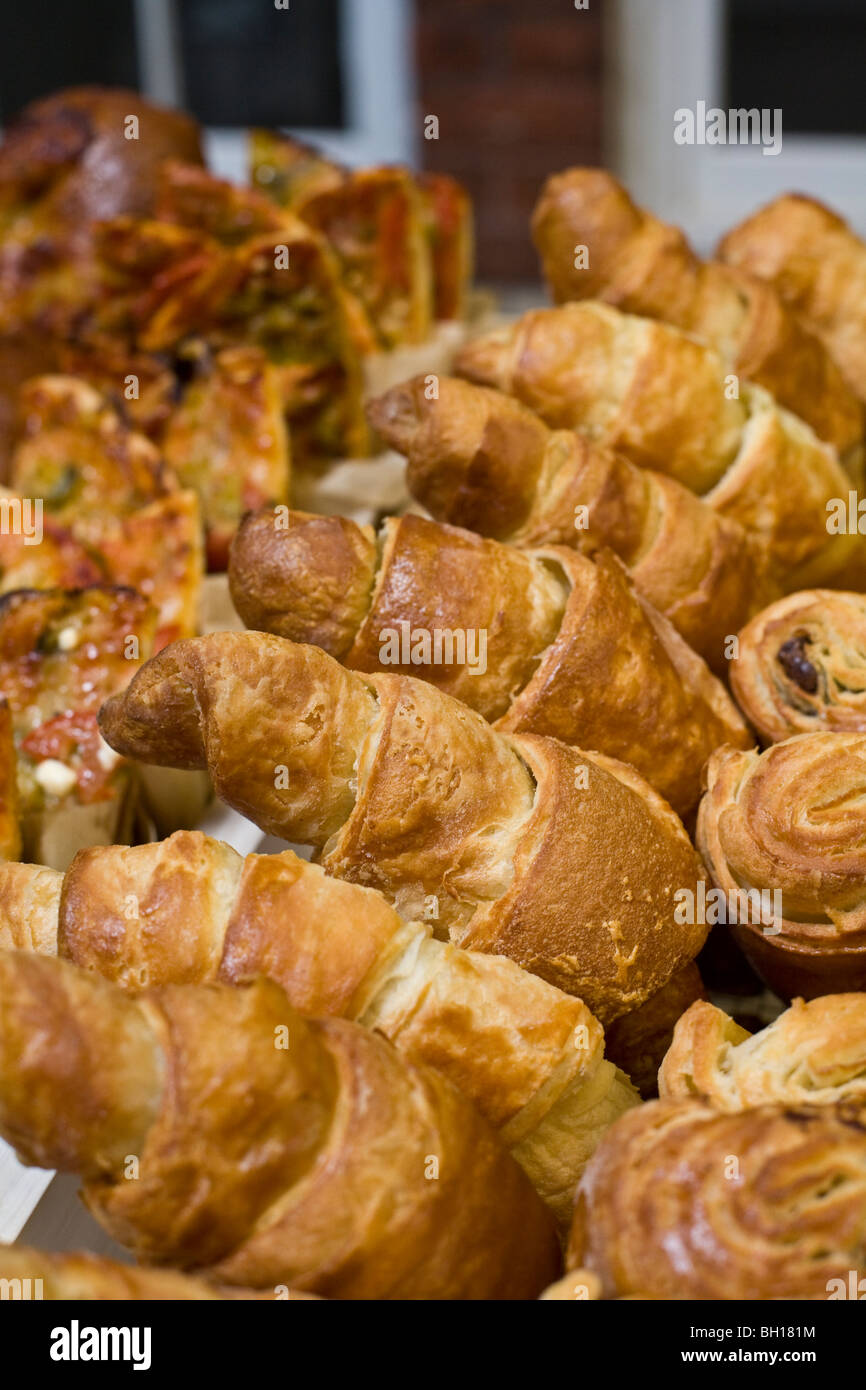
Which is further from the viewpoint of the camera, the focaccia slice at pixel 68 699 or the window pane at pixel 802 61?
the window pane at pixel 802 61

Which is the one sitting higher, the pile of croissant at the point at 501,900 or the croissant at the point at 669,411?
the croissant at the point at 669,411

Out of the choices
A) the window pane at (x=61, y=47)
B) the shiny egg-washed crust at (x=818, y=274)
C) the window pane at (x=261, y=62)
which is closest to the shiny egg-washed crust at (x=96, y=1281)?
the shiny egg-washed crust at (x=818, y=274)

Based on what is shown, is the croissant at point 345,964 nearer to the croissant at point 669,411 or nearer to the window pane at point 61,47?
the croissant at point 669,411

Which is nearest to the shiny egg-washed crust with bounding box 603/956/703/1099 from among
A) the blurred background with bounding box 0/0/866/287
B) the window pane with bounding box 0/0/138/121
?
the blurred background with bounding box 0/0/866/287

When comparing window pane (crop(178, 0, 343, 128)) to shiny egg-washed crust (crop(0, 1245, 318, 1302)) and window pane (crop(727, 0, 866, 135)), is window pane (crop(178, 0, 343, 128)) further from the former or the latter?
shiny egg-washed crust (crop(0, 1245, 318, 1302))

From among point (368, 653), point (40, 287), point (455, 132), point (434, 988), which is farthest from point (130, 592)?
point (455, 132)

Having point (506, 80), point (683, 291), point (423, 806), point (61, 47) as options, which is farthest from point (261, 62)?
Result: point (423, 806)
